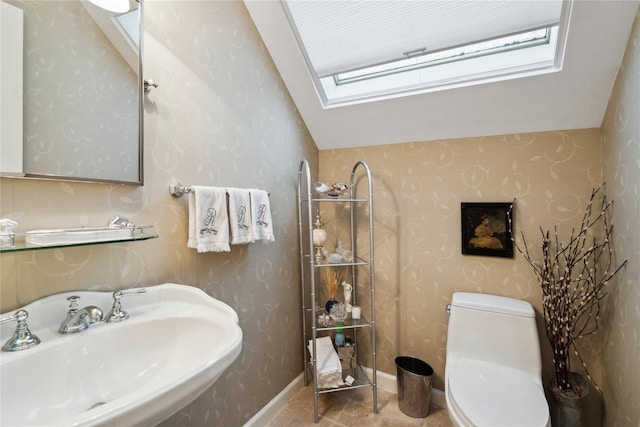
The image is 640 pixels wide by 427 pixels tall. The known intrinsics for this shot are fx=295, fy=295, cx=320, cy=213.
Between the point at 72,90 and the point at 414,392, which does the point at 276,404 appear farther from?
the point at 72,90

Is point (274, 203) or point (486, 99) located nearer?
point (486, 99)

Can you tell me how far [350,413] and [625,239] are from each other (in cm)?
163

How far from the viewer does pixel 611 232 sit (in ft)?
4.45

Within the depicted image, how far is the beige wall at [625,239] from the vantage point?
1.07 meters

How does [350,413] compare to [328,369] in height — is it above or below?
below

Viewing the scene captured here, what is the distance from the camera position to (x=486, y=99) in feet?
5.14

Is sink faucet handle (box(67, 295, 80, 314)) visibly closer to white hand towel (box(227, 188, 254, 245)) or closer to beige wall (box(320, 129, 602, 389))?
white hand towel (box(227, 188, 254, 245))

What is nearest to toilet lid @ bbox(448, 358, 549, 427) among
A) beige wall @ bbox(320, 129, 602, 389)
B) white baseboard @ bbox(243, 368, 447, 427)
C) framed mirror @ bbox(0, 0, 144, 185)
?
beige wall @ bbox(320, 129, 602, 389)

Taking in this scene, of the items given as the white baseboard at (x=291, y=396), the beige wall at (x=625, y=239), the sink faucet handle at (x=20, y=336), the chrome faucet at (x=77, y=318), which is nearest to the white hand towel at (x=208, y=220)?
the chrome faucet at (x=77, y=318)

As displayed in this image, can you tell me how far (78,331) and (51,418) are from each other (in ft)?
0.70

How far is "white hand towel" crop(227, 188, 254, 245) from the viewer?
1322 millimetres

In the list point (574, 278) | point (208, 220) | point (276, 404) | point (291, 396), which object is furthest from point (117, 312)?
point (574, 278)

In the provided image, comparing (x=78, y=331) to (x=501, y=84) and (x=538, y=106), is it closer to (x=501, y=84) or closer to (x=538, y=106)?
(x=501, y=84)

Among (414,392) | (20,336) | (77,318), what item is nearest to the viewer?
(20,336)
